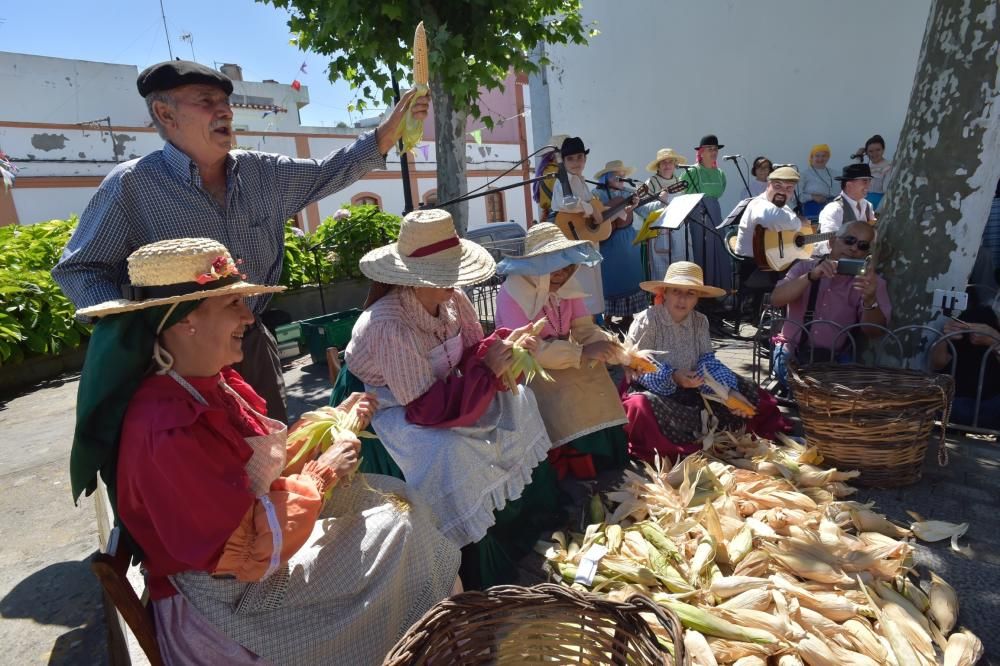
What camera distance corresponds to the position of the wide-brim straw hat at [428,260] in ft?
8.97

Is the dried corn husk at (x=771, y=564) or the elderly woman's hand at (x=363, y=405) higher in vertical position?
the elderly woman's hand at (x=363, y=405)

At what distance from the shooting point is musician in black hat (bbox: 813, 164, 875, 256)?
221 inches

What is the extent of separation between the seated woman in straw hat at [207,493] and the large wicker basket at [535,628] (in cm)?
28

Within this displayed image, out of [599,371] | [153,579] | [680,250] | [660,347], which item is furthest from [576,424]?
[680,250]

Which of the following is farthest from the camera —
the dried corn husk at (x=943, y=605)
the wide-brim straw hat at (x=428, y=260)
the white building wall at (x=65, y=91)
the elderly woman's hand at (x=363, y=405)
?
the white building wall at (x=65, y=91)

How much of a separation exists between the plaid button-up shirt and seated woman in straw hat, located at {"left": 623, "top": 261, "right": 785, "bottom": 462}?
205 centimetres

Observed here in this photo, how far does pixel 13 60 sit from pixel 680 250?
23171 millimetres

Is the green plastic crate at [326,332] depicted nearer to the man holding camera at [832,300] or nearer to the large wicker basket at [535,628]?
the man holding camera at [832,300]

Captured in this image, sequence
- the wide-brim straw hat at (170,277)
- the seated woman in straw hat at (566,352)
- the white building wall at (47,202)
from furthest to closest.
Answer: the white building wall at (47,202) → the seated woman in straw hat at (566,352) → the wide-brim straw hat at (170,277)

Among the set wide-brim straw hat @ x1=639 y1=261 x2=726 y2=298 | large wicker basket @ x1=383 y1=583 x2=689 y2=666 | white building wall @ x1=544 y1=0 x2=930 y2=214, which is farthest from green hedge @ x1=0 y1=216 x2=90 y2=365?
white building wall @ x1=544 y1=0 x2=930 y2=214

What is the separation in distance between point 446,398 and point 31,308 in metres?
6.40

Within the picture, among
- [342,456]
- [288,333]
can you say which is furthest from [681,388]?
[288,333]

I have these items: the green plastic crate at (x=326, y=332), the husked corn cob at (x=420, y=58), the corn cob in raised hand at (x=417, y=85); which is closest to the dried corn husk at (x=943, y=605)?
the corn cob in raised hand at (x=417, y=85)

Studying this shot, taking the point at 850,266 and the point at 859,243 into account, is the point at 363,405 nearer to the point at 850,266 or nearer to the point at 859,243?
the point at 850,266
